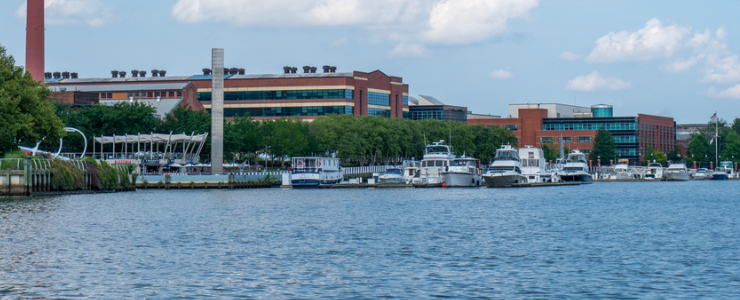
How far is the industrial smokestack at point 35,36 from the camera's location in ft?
404

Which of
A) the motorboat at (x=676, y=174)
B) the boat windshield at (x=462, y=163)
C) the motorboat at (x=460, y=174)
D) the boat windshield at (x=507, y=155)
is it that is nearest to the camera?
the motorboat at (x=460, y=174)

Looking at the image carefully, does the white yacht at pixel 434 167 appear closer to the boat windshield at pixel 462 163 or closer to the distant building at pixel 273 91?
the boat windshield at pixel 462 163

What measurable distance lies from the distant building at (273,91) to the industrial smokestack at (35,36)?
5259 centimetres

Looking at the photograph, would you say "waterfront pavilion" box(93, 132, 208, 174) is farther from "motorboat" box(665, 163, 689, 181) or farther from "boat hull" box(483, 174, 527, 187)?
"motorboat" box(665, 163, 689, 181)

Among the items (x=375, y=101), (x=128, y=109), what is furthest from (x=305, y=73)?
(x=128, y=109)

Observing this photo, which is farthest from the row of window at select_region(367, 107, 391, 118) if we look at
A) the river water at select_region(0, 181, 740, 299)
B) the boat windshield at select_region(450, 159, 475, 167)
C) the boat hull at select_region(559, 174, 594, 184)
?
the river water at select_region(0, 181, 740, 299)

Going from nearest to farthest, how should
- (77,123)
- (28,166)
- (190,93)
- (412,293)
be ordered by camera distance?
(412,293) < (28,166) < (77,123) < (190,93)

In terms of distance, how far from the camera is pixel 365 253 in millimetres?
35688

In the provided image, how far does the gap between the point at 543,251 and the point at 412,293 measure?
11.9 metres

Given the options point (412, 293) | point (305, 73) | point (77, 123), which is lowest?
point (412, 293)

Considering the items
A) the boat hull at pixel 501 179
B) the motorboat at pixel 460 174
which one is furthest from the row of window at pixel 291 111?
Result: the boat hull at pixel 501 179

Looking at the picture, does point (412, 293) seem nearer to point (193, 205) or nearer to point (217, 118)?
point (193, 205)

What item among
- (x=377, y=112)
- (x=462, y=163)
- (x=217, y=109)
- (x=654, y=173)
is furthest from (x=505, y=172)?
(x=377, y=112)

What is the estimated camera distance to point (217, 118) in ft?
380
